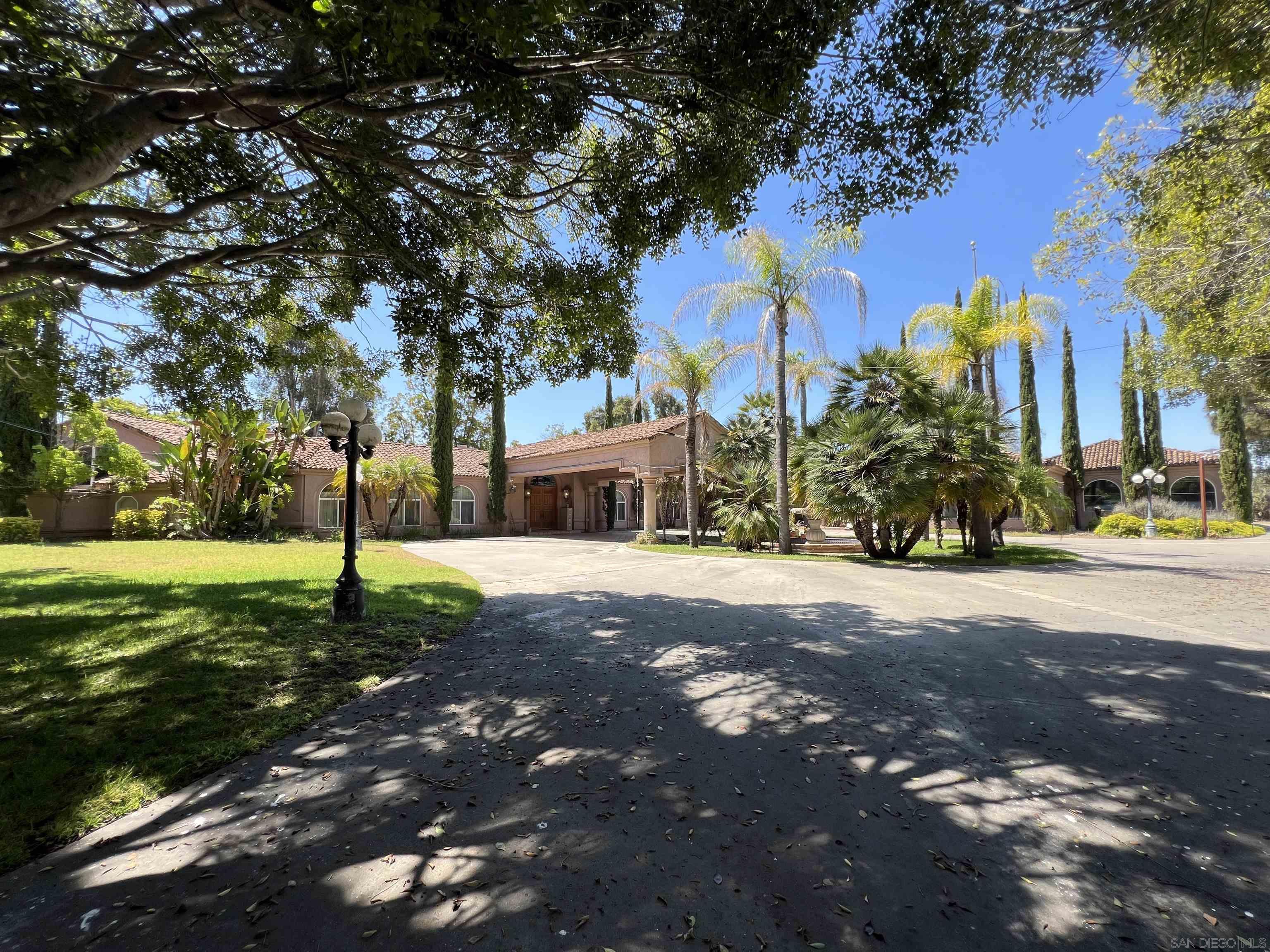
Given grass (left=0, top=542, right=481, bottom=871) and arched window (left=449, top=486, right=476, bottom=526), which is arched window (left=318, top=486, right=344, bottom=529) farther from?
grass (left=0, top=542, right=481, bottom=871)

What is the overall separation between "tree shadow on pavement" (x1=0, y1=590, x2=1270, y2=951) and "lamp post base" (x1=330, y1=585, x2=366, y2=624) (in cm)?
277

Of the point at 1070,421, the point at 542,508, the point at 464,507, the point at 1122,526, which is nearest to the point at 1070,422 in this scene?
the point at 1070,421

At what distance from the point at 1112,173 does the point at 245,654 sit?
13610mm

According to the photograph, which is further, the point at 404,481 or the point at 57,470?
the point at 404,481

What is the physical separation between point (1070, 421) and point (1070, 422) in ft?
0.09

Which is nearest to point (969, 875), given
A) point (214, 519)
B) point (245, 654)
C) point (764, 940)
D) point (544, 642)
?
point (764, 940)

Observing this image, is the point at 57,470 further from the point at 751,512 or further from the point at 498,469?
the point at 751,512

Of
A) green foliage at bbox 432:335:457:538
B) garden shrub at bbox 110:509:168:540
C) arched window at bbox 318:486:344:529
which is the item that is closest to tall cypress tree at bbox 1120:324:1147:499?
green foliage at bbox 432:335:457:538

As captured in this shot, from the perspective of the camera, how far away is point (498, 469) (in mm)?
29531

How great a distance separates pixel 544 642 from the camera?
6414mm

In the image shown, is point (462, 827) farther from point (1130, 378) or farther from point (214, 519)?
point (214, 519)

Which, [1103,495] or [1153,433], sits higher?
[1153,433]

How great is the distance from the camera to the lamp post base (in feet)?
23.4

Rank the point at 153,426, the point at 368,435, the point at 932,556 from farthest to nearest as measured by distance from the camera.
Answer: the point at 153,426
the point at 932,556
the point at 368,435
